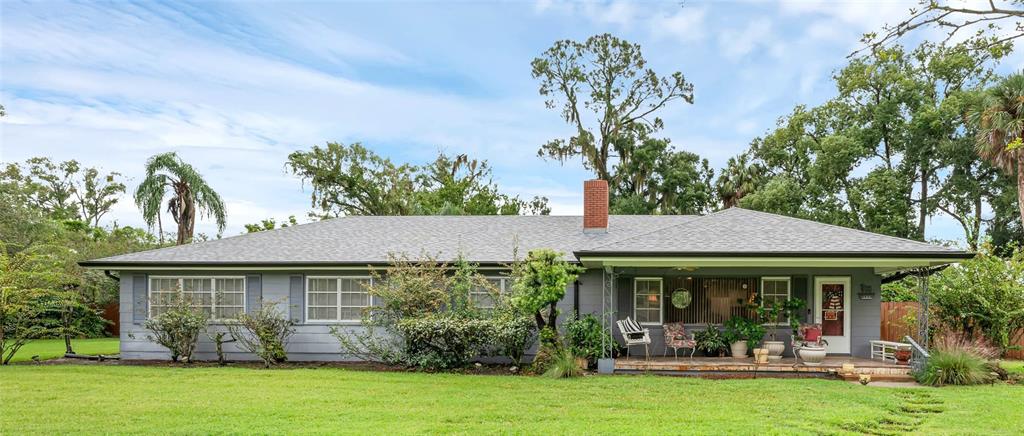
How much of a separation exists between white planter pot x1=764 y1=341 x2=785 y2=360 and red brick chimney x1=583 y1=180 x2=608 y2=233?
5065 mm

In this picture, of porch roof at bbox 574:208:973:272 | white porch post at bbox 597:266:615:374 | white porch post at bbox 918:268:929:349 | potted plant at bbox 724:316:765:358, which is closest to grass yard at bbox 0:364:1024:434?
white porch post at bbox 597:266:615:374

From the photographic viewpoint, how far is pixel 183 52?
1338 cm

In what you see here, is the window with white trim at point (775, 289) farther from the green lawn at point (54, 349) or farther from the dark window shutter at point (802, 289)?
the green lawn at point (54, 349)

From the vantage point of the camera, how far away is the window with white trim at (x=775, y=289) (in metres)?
14.4

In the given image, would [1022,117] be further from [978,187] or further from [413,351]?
[413,351]

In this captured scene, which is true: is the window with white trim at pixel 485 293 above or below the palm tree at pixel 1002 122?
below

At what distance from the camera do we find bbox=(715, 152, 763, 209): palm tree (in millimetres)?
30234

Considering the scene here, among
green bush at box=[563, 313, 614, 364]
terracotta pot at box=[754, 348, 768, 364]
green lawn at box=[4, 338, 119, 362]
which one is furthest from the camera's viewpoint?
green lawn at box=[4, 338, 119, 362]

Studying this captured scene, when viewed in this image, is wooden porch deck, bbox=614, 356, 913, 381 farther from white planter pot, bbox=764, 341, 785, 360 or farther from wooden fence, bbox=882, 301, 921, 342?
wooden fence, bbox=882, 301, 921, 342

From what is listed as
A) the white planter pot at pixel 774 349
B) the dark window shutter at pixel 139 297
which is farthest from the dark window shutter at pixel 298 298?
the white planter pot at pixel 774 349

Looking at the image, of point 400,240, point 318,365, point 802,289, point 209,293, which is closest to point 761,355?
point 802,289

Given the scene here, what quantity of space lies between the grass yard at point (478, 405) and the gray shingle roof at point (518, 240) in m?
2.42

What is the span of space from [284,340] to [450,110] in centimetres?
1127

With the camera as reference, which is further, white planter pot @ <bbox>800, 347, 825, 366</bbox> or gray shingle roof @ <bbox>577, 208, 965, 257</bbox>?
white planter pot @ <bbox>800, 347, 825, 366</bbox>
